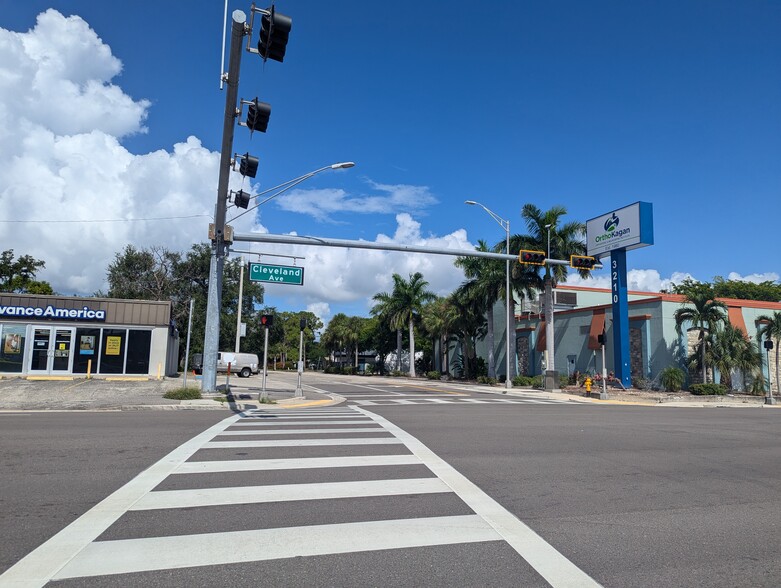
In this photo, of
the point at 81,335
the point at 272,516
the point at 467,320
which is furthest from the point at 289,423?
the point at 467,320

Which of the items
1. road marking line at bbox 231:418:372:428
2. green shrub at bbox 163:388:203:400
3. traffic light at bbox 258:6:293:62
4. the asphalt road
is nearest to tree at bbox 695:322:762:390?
the asphalt road

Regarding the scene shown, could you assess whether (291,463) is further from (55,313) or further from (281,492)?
(55,313)

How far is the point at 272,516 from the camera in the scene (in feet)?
19.1

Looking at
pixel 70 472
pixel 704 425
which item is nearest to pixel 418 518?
pixel 70 472

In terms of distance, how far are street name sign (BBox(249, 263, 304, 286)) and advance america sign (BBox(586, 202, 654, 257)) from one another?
70.5ft

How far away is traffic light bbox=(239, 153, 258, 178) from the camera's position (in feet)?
46.2

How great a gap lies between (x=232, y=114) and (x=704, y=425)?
47.1ft

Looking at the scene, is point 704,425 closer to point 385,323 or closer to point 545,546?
point 545,546

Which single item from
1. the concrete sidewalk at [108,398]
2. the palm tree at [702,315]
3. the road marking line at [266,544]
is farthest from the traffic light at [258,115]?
the palm tree at [702,315]

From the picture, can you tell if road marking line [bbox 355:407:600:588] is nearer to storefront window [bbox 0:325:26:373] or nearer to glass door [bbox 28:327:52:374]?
glass door [bbox 28:327:52:374]

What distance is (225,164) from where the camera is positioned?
14773mm

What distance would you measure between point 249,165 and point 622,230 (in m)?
27.7

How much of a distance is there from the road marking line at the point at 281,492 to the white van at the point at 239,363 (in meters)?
38.8

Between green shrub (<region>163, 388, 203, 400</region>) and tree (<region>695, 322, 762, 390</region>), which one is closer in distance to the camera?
green shrub (<region>163, 388, 203, 400</region>)
